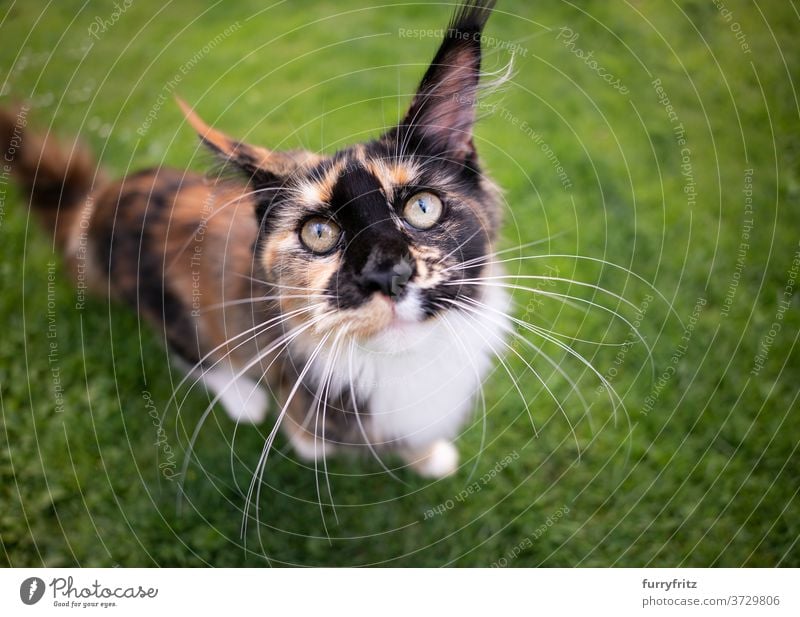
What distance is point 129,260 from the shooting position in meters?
1.76

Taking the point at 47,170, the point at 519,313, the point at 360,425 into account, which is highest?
the point at 47,170

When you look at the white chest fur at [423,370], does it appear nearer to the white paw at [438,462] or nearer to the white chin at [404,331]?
the white chin at [404,331]

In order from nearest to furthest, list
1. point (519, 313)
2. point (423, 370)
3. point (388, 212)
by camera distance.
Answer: point (388, 212) < point (423, 370) < point (519, 313)

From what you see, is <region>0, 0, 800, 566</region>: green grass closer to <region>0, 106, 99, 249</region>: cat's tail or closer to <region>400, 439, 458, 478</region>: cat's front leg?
<region>400, 439, 458, 478</region>: cat's front leg

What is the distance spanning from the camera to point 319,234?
1.21 metres

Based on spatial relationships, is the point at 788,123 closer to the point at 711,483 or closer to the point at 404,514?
the point at 711,483

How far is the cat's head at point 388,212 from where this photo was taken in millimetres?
1109

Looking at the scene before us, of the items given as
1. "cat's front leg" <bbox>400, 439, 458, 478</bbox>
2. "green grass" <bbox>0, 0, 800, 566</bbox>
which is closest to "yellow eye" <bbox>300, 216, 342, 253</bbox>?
"green grass" <bbox>0, 0, 800, 566</bbox>

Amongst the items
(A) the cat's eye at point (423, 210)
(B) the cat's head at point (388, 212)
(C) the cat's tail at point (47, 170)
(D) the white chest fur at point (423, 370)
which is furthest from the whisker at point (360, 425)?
(C) the cat's tail at point (47, 170)

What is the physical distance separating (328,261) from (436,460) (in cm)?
96

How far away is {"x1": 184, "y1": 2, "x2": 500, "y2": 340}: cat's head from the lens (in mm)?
1109

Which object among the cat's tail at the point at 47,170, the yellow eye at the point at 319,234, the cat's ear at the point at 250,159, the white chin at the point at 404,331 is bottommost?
the white chin at the point at 404,331

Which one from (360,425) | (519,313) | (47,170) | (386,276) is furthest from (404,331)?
(47,170)

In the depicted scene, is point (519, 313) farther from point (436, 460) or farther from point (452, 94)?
point (452, 94)
